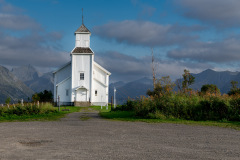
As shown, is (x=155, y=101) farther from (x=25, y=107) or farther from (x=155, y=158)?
(x=155, y=158)

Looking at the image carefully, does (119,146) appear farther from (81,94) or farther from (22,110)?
(81,94)

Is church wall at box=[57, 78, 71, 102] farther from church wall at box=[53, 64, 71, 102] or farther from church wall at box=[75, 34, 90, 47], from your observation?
church wall at box=[75, 34, 90, 47]

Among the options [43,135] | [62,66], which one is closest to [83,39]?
[62,66]

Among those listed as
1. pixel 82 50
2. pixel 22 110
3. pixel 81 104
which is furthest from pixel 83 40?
pixel 22 110

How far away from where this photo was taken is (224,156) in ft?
26.3

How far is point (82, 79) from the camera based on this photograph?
47.0 m

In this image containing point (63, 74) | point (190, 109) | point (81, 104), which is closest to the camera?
point (190, 109)

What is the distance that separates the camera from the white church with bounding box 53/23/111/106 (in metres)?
46.7

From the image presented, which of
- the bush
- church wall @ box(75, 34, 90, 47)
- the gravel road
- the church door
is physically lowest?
the gravel road

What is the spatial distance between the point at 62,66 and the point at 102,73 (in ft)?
22.9

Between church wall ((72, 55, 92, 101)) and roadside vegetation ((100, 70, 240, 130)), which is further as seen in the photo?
church wall ((72, 55, 92, 101))

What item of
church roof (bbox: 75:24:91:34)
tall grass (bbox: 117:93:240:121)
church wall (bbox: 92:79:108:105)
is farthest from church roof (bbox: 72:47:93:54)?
tall grass (bbox: 117:93:240:121)

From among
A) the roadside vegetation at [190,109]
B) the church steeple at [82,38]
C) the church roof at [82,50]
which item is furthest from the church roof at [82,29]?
the roadside vegetation at [190,109]

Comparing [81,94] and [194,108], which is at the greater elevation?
[81,94]
